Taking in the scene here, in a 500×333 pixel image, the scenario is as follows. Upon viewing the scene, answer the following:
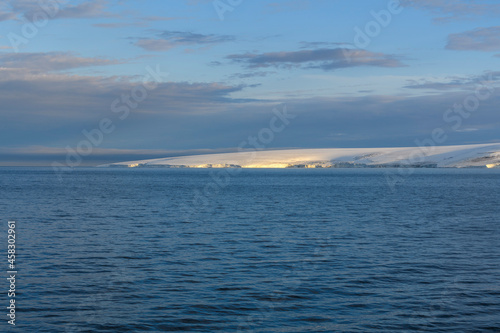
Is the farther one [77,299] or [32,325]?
[77,299]

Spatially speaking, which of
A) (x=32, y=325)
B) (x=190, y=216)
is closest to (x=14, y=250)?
(x=32, y=325)

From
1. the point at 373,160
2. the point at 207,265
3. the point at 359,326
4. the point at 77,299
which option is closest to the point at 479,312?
the point at 359,326

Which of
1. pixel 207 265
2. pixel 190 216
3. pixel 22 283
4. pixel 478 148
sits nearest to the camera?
pixel 22 283

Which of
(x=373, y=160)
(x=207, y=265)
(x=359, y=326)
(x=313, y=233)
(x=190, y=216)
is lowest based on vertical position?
(x=359, y=326)

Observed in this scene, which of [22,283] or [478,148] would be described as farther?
[478,148]

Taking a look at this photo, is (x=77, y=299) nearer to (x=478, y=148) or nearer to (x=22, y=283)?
(x=22, y=283)

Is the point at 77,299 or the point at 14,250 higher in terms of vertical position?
the point at 14,250

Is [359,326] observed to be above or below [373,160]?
below

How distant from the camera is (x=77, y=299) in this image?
13023 millimetres

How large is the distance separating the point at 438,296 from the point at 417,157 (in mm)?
196321

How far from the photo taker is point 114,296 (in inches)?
527

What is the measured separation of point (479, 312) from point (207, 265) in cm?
839

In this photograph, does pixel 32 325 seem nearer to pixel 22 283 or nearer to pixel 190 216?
pixel 22 283

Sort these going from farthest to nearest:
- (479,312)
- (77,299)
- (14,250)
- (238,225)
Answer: (238,225) → (14,250) → (77,299) → (479,312)
